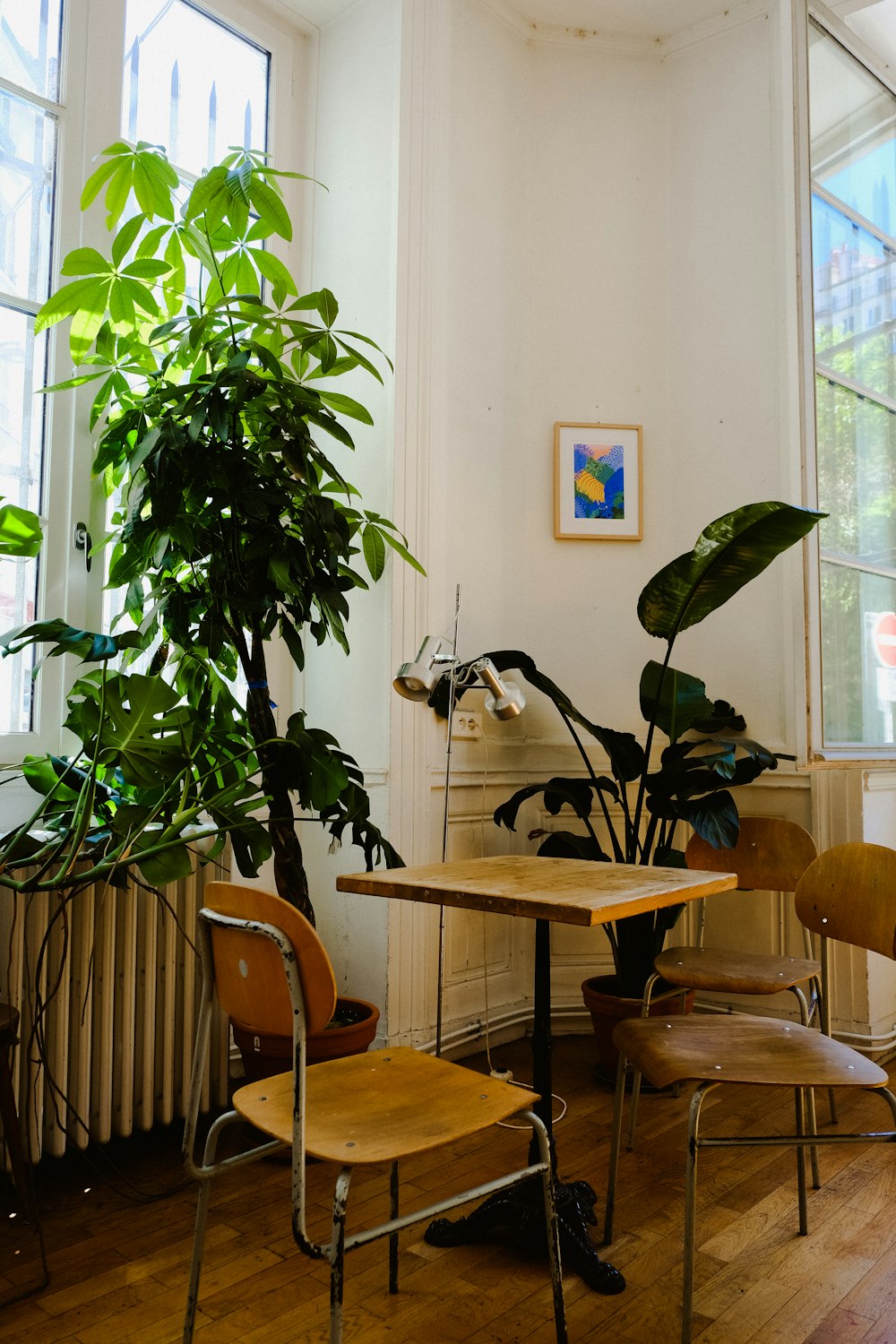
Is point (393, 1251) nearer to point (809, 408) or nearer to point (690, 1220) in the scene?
point (690, 1220)

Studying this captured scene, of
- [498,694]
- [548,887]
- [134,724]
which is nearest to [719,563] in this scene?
[498,694]

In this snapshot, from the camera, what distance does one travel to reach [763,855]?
287cm

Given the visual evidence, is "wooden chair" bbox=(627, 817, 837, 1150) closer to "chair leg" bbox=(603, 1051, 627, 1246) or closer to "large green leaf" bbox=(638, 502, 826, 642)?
"chair leg" bbox=(603, 1051, 627, 1246)

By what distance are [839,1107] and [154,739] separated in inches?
85.0

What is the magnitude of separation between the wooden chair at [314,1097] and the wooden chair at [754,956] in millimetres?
930

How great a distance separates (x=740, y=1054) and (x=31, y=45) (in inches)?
116

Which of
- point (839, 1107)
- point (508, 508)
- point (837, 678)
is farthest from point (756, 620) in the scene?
point (839, 1107)

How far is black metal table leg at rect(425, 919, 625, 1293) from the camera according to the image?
6.25 ft

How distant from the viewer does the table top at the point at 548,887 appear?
1580 mm

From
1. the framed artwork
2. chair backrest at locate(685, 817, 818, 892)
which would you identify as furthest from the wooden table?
the framed artwork

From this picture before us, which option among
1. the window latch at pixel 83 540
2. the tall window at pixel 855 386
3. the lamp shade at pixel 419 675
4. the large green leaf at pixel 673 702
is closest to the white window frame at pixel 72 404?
the window latch at pixel 83 540

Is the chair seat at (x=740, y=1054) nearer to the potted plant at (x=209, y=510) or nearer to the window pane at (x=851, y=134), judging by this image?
the potted plant at (x=209, y=510)

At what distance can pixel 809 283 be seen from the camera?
354 centimetres

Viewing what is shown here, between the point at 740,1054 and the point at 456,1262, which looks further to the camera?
the point at 456,1262
